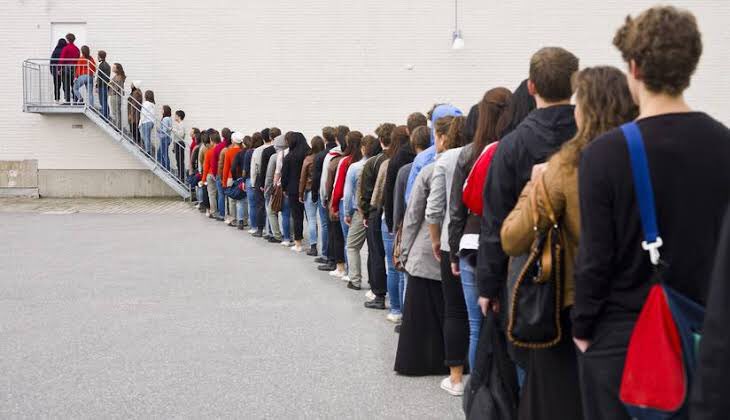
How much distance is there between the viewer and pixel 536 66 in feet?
13.7

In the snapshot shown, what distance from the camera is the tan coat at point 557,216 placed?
11.7 feet

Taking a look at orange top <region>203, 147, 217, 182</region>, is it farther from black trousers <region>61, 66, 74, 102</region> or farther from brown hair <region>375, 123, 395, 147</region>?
brown hair <region>375, 123, 395, 147</region>

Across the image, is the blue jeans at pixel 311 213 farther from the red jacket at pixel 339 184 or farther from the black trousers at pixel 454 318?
the black trousers at pixel 454 318

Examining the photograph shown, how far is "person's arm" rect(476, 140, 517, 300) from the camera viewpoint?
4246 mm

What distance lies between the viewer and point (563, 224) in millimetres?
3660

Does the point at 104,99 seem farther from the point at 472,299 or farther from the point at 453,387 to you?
the point at 472,299

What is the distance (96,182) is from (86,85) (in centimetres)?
292

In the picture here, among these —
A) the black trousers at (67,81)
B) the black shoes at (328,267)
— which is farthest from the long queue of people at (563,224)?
the black trousers at (67,81)

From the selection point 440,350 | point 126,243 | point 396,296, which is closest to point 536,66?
point 440,350

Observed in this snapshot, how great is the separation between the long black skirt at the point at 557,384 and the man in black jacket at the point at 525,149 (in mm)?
548

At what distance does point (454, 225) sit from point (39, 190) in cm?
2177

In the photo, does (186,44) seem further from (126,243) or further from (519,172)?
(519,172)

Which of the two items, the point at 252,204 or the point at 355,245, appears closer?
the point at 355,245

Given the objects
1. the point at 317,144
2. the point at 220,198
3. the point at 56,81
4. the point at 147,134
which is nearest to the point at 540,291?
the point at 317,144
